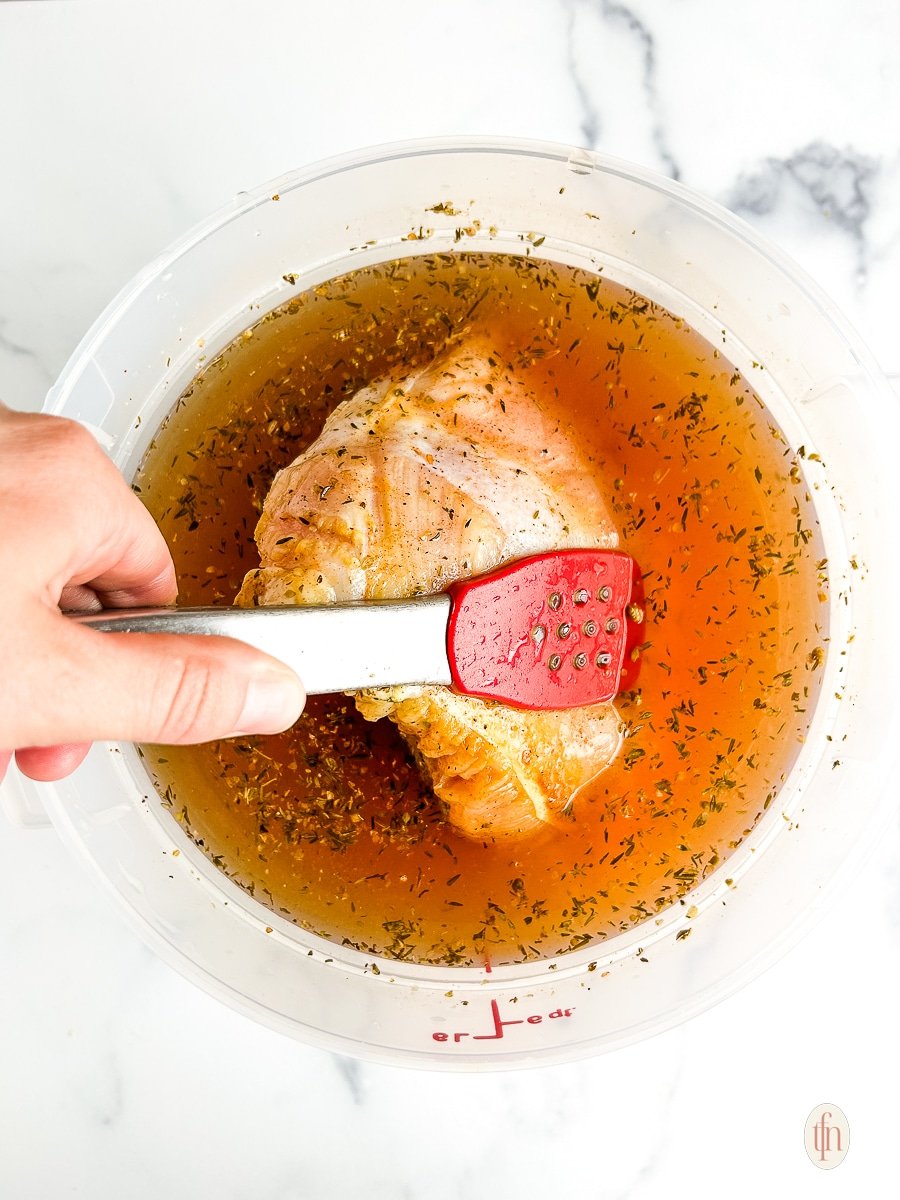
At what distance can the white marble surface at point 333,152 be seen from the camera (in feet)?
5.78

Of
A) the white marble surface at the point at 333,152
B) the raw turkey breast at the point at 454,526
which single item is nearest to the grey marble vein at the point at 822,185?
the white marble surface at the point at 333,152

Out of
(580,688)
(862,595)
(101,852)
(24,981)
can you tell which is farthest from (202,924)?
(862,595)

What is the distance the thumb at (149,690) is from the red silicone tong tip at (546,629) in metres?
0.35

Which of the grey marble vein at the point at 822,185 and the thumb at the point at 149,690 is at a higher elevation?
the grey marble vein at the point at 822,185

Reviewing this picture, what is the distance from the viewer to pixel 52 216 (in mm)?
1768

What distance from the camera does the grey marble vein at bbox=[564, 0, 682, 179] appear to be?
177 centimetres

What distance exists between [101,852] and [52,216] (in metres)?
1.12

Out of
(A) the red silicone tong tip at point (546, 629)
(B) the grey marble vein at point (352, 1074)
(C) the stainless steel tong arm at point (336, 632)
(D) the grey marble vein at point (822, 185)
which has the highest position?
(D) the grey marble vein at point (822, 185)

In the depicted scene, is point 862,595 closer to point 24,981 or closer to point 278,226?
point 278,226

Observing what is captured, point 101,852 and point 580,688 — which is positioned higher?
point 580,688

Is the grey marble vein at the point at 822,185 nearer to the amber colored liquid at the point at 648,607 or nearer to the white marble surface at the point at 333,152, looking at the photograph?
the white marble surface at the point at 333,152

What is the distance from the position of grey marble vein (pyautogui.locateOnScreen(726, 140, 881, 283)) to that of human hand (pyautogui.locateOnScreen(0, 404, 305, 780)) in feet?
4.14

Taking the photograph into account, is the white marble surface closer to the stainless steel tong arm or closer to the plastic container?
the plastic container

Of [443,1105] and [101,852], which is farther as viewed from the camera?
[443,1105]
